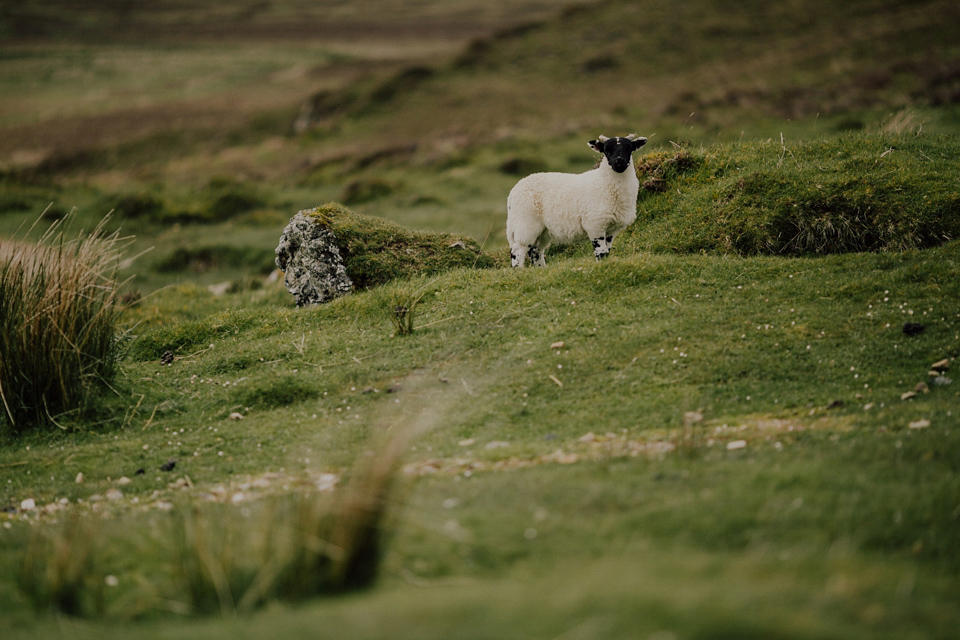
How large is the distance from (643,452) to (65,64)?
132m

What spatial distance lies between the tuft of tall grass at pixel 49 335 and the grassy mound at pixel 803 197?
965 cm

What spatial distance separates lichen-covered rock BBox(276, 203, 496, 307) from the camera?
1522 cm

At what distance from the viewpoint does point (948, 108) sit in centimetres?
2828

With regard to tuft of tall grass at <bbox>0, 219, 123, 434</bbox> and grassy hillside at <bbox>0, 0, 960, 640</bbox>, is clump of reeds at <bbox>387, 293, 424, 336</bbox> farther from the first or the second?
tuft of tall grass at <bbox>0, 219, 123, 434</bbox>

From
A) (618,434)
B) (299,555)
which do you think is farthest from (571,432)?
(299,555)

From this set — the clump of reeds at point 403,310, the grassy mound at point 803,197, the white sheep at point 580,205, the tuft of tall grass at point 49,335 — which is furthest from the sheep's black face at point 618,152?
the tuft of tall grass at point 49,335

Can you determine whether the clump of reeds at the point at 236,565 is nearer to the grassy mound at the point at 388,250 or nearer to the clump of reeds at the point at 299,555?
the clump of reeds at the point at 299,555

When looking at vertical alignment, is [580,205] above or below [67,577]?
above

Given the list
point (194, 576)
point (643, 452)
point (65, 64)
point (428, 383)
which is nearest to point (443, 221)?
point (428, 383)

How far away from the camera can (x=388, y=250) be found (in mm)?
15805

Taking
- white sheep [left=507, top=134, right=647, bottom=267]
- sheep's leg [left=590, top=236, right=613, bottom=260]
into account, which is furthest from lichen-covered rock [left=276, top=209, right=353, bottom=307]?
sheep's leg [left=590, top=236, right=613, bottom=260]

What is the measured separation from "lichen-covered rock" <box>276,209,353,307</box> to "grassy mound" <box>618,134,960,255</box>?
5.74 metres

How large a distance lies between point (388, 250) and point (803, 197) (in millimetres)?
8099

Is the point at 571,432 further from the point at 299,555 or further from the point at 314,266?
the point at 314,266
